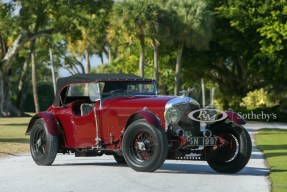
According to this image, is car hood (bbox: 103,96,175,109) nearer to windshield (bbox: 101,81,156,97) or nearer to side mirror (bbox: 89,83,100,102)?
windshield (bbox: 101,81,156,97)

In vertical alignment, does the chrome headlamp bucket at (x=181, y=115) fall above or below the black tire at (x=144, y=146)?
above

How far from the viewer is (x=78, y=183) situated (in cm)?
1145

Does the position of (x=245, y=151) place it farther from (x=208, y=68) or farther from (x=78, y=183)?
(x=208, y=68)

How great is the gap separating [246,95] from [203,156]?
143 feet

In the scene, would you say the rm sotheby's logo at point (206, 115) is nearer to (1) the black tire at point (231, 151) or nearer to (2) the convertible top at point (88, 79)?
(1) the black tire at point (231, 151)

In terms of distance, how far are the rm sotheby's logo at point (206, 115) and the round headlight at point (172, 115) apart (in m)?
0.28

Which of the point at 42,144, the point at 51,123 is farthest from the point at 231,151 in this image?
the point at 42,144

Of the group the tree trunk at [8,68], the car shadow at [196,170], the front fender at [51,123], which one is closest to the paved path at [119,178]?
the car shadow at [196,170]

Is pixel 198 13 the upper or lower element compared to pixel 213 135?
upper

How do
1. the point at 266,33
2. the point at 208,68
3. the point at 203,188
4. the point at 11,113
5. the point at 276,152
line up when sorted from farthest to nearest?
1. the point at 208,68
2. the point at 11,113
3. the point at 266,33
4. the point at 276,152
5. the point at 203,188

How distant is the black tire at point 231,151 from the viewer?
13.4m

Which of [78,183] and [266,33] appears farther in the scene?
[266,33]

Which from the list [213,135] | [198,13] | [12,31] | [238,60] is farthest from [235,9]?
[213,135]

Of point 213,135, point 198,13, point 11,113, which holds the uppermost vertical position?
point 198,13
